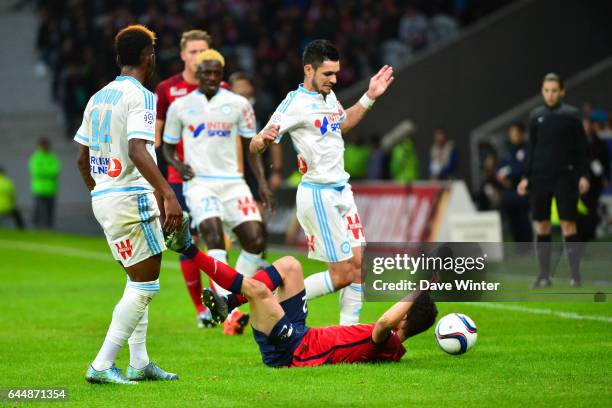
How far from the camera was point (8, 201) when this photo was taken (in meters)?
29.9

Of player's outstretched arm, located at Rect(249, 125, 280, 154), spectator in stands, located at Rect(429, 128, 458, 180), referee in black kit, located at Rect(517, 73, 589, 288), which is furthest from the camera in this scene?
spectator in stands, located at Rect(429, 128, 458, 180)

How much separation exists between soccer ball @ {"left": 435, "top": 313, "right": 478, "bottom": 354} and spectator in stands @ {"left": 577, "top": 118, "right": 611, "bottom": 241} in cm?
847

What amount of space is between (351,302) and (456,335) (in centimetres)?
133

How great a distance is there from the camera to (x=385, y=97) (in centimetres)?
2595

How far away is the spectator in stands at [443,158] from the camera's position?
23156 millimetres

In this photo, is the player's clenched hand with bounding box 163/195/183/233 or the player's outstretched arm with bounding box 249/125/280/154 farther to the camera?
the player's outstretched arm with bounding box 249/125/280/154

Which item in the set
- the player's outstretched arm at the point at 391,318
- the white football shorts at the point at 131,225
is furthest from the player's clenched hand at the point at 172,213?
the player's outstretched arm at the point at 391,318

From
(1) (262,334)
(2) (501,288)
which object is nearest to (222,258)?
(1) (262,334)

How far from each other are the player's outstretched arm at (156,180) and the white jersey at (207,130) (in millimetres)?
3724

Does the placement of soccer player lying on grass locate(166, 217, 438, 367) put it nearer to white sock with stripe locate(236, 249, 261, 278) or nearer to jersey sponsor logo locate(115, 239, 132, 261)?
jersey sponsor logo locate(115, 239, 132, 261)

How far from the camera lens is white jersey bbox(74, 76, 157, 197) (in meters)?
8.08

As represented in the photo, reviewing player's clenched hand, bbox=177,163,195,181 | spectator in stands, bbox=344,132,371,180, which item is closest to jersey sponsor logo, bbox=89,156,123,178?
player's clenched hand, bbox=177,163,195,181

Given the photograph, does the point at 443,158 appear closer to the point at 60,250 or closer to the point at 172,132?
the point at 60,250

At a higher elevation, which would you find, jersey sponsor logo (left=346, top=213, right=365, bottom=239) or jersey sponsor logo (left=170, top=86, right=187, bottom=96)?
jersey sponsor logo (left=170, top=86, right=187, bottom=96)
